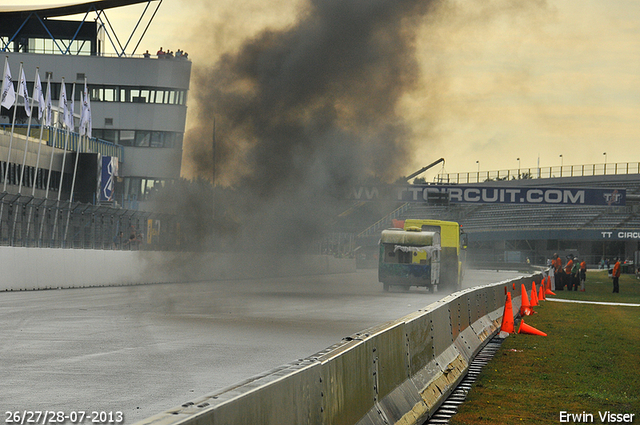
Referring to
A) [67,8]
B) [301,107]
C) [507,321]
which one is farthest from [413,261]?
[67,8]

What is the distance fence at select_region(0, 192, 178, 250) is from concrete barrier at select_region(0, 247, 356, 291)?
293mm

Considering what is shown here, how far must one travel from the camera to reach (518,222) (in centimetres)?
9575

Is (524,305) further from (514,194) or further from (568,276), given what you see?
(514,194)

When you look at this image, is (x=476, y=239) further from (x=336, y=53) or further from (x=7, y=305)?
(x=7, y=305)

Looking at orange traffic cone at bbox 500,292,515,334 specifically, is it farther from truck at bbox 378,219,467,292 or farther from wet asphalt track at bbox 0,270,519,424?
truck at bbox 378,219,467,292

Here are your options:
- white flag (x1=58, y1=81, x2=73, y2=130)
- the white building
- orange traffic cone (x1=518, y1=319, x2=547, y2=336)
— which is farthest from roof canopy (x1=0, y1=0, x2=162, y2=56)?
orange traffic cone (x1=518, y1=319, x2=547, y2=336)

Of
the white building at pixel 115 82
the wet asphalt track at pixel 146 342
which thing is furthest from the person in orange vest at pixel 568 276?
the white building at pixel 115 82

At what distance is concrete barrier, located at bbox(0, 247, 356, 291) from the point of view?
2534 centimetres

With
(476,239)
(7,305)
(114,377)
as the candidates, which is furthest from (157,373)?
(476,239)

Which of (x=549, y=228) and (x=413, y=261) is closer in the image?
(x=413, y=261)

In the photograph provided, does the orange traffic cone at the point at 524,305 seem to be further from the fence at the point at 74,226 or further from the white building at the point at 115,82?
the white building at the point at 115,82

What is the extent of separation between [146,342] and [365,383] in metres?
7.25

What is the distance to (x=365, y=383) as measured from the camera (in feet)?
20.4

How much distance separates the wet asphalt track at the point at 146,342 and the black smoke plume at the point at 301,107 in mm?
15877
